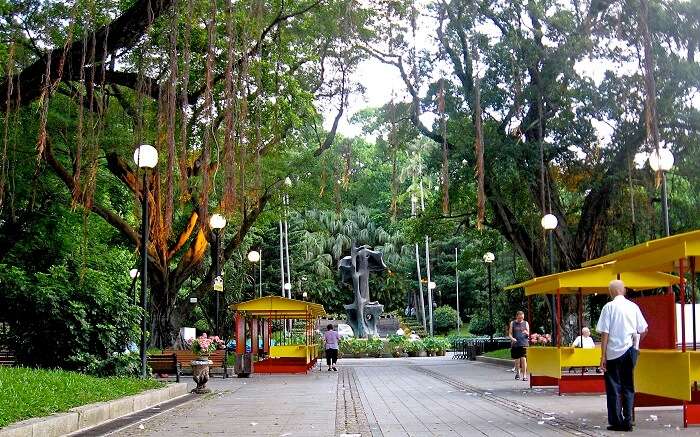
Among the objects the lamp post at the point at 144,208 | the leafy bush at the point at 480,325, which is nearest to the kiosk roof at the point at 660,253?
the lamp post at the point at 144,208

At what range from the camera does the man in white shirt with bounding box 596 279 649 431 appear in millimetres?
9797

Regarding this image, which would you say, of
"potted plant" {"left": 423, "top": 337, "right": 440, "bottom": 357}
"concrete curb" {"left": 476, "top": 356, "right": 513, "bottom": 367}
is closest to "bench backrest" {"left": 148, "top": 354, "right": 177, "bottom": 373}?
"concrete curb" {"left": 476, "top": 356, "right": 513, "bottom": 367}

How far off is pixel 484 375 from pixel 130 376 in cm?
1036

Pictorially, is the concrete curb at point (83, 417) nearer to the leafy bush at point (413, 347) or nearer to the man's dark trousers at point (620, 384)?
the man's dark trousers at point (620, 384)

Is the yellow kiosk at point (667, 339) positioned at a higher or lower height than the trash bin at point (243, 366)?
higher

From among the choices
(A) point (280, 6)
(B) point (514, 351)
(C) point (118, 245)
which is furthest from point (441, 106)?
(C) point (118, 245)

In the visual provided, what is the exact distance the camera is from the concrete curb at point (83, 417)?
8742mm

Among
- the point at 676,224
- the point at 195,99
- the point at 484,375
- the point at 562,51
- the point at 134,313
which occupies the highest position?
the point at 562,51

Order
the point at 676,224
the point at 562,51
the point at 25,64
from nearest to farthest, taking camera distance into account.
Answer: the point at 25,64, the point at 562,51, the point at 676,224

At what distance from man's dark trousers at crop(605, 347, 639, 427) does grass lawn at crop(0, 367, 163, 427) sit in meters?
6.45

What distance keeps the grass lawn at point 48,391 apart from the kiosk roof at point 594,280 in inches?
303

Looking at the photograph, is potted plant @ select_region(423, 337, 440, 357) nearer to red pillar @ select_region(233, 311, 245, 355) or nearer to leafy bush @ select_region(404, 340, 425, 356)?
leafy bush @ select_region(404, 340, 425, 356)

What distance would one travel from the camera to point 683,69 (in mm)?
25703

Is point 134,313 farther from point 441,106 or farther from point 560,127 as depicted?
point 560,127
